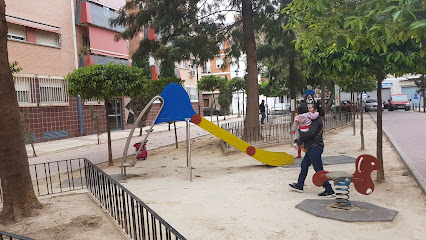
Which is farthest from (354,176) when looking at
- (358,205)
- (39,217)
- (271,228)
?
(39,217)

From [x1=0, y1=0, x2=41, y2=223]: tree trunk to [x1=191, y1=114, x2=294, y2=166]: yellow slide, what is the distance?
12.8ft

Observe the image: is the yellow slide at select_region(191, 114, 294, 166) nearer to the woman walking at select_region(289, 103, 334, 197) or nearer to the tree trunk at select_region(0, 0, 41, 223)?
the woman walking at select_region(289, 103, 334, 197)

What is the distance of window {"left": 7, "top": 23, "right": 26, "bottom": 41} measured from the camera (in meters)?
16.3

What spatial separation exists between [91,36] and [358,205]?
19506 mm

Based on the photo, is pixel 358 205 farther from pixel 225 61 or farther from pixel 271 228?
pixel 225 61

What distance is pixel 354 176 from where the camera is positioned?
517cm

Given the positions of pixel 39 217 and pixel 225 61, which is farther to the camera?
pixel 225 61

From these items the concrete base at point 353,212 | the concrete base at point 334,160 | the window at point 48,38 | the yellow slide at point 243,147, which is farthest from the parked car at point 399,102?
the concrete base at point 353,212

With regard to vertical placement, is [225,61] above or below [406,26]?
above

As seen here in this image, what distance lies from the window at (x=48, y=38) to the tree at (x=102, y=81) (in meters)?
10.2

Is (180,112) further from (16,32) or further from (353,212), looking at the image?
(16,32)

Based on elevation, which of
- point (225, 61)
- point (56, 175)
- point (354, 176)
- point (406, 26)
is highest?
point (225, 61)

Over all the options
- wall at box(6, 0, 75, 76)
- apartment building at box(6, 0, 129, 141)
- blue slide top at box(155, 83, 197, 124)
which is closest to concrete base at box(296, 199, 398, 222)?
blue slide top at box(155, 83, 197, 124)

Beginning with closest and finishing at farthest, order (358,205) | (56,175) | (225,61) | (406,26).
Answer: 1. (406,26)
2. (358,205)
3. (56,175)
4. (225,61)
